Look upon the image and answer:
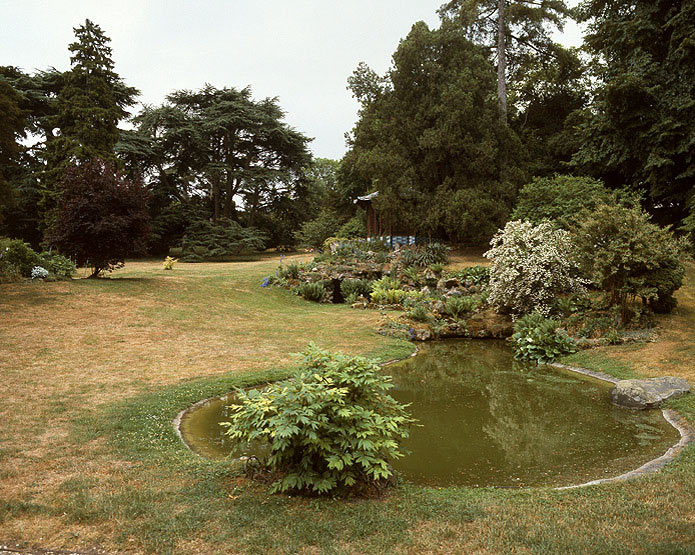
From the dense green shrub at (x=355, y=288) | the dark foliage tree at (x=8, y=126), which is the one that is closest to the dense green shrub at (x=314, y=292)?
the dense green shrub at (x=355, y=288)

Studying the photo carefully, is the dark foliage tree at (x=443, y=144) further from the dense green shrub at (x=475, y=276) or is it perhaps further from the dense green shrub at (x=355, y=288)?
the dense green shrub at (x=355, y=288)

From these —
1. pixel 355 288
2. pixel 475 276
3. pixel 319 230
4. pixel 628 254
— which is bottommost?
pixel 355 288

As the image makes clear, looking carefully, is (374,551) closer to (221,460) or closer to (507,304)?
(221,460)

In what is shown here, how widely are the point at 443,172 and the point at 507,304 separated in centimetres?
1143

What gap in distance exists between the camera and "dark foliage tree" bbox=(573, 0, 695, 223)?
16.8 m

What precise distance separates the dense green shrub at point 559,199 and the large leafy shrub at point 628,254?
5.99 meters

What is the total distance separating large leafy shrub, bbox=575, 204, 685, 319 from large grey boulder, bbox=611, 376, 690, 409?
3212mm

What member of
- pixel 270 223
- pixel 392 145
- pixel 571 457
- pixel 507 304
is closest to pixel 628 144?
pixel 392 145

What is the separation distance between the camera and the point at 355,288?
1689cm

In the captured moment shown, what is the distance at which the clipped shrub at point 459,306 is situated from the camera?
1312 cm

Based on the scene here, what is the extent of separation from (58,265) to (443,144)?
52.7 feet

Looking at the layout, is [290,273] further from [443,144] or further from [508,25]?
[508,25]

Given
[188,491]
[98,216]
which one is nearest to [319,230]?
[98,216]

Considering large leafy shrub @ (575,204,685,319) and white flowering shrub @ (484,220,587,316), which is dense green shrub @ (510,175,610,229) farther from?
large leafy shrub @ (575,204,685,319)
